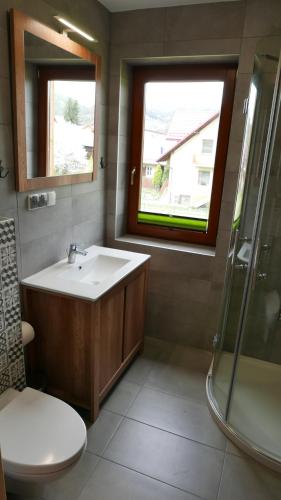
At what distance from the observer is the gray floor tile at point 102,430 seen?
1.81 m

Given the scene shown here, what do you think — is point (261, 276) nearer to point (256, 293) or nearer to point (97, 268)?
point (256, 293)

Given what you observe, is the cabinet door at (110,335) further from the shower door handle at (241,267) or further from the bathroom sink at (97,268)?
the shower door handle at (241,267)

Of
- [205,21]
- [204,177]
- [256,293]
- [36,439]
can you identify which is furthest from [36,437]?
[205,21]

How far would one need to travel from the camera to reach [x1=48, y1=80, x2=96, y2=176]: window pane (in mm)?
1947

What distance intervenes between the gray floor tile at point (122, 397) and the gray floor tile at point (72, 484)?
1.21ft

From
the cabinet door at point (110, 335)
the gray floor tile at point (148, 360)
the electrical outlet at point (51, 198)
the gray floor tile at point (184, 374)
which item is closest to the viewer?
the cabinet door at point (110, 335)

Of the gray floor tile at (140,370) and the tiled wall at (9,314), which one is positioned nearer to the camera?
the tiled wall at (9,314)

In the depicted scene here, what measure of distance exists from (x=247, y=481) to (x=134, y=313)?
115 centimetres

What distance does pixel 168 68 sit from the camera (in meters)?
2.49

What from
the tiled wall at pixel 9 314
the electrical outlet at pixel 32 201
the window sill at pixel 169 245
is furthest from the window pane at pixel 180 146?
the tiled wall at pixel 9 314

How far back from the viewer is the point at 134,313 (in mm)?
2357

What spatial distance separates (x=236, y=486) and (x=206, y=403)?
1.84 ft

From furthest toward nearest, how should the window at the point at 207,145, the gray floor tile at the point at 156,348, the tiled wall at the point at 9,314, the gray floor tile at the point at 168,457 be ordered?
the gray floor tile at the point at 156,348 → the window at the point at 207,145 → the gray floor tile at the point at 168,457 → the tiled wall at the point at 9,314

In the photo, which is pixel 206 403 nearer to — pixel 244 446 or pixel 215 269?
pixel 244 446
